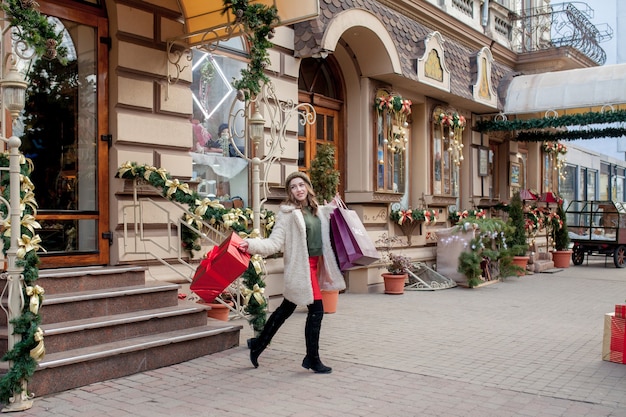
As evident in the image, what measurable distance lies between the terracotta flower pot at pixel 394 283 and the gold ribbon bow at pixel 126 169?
546 cm

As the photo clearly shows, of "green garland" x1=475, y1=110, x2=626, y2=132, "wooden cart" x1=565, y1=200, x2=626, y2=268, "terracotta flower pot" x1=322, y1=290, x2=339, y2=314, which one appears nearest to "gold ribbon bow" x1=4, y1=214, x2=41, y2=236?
"terracotta flower pot" x1=322, y1=290, x2=339, y2=314

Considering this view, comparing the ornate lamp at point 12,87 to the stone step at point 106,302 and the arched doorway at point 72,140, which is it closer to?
the stone step at point 106,302

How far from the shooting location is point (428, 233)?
14.0 metres

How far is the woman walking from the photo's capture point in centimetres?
599

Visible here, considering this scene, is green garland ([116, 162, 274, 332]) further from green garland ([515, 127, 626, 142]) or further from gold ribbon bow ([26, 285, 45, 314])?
green garland ([515, 127, 626, 142])

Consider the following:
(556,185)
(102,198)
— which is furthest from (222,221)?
(556,185)

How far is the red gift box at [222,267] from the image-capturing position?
18.7ft

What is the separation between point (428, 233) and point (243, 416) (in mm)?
9602

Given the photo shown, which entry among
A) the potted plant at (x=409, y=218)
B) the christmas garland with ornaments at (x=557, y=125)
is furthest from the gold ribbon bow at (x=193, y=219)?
the christmas garland with ornaments at (x=557, y=125)

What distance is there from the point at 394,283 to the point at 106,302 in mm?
6305

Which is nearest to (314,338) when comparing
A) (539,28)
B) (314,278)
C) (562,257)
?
(314,278)

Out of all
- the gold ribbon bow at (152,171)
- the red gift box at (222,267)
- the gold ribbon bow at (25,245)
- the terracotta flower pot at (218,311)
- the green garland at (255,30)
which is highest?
the green garland at (255,30)

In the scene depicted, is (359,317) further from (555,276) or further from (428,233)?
(555,276)

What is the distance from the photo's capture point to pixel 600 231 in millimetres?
17688
